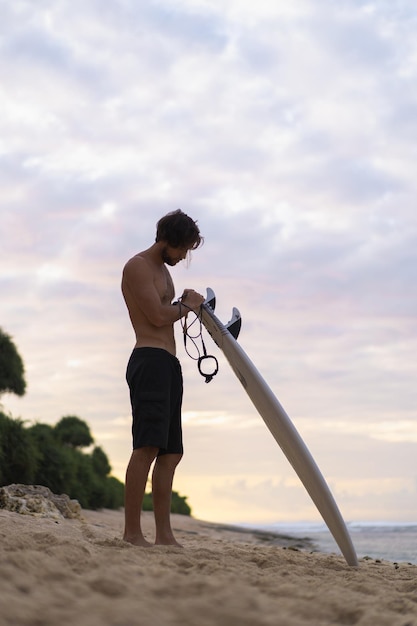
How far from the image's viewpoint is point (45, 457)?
32.6 feet

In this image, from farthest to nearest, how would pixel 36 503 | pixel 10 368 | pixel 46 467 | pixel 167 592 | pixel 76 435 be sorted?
pixel 76 435, pixel 10 368, pixel 46 467, pixel 36 503, pixel 167 592

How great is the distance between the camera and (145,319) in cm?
466

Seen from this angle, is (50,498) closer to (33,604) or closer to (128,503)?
(128,503)

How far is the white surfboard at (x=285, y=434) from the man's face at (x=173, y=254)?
0.34 m

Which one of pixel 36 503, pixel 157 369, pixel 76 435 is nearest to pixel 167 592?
pixel 157 369

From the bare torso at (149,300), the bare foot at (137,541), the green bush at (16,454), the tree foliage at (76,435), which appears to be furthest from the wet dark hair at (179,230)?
the tree foliage at (76,435)

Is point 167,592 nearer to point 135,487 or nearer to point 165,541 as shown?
point 135,487

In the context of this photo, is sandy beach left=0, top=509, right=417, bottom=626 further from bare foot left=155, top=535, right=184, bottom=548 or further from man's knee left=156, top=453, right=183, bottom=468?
man's knee left=156, top=453, right=183, bottom=468

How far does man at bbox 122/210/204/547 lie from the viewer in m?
4.49

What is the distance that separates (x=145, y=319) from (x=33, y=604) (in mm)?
2542

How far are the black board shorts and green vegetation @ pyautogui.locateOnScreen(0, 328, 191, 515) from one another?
4383mm

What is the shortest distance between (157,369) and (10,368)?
796 centimetres

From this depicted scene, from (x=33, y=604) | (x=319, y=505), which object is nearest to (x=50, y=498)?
(x=319, y=505)

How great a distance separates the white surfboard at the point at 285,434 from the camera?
4578mm
